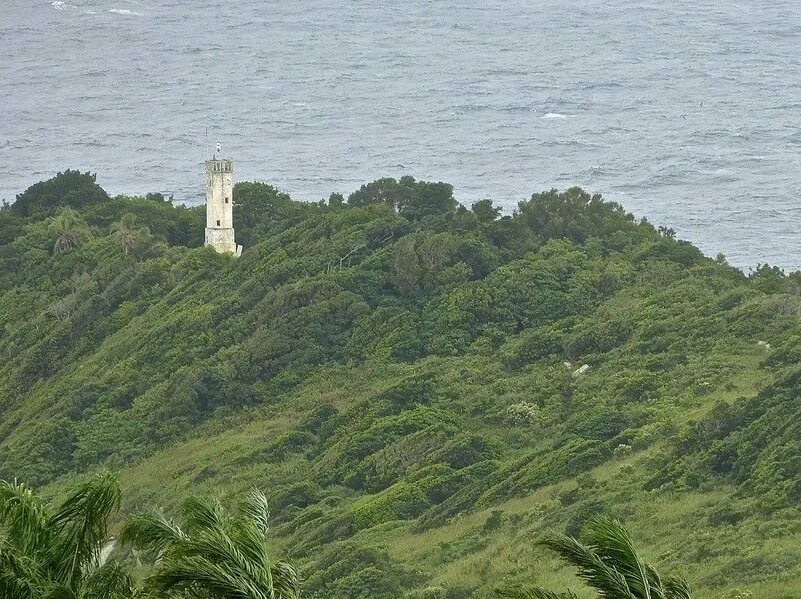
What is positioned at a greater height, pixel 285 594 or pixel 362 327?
pixel 285 594

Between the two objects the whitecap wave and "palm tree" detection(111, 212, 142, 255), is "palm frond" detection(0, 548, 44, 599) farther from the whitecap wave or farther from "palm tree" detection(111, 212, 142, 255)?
the whitecap wave

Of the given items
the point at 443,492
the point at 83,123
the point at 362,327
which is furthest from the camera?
the point at 83,123

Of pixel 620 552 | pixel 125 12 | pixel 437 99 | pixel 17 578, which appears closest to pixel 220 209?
pixel 17 578

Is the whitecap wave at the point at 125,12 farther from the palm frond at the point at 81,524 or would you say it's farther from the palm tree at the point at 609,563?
the palm tree at the point at 609,563

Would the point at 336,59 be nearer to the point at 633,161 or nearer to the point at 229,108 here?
the point at 229,108

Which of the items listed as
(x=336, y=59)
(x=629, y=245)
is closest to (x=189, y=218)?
(x=629, y=245)

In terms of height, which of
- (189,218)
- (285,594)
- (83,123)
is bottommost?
(83,123)

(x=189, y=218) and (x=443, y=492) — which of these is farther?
(x=189, y=218)

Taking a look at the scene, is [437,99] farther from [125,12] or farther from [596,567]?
[596,567]
